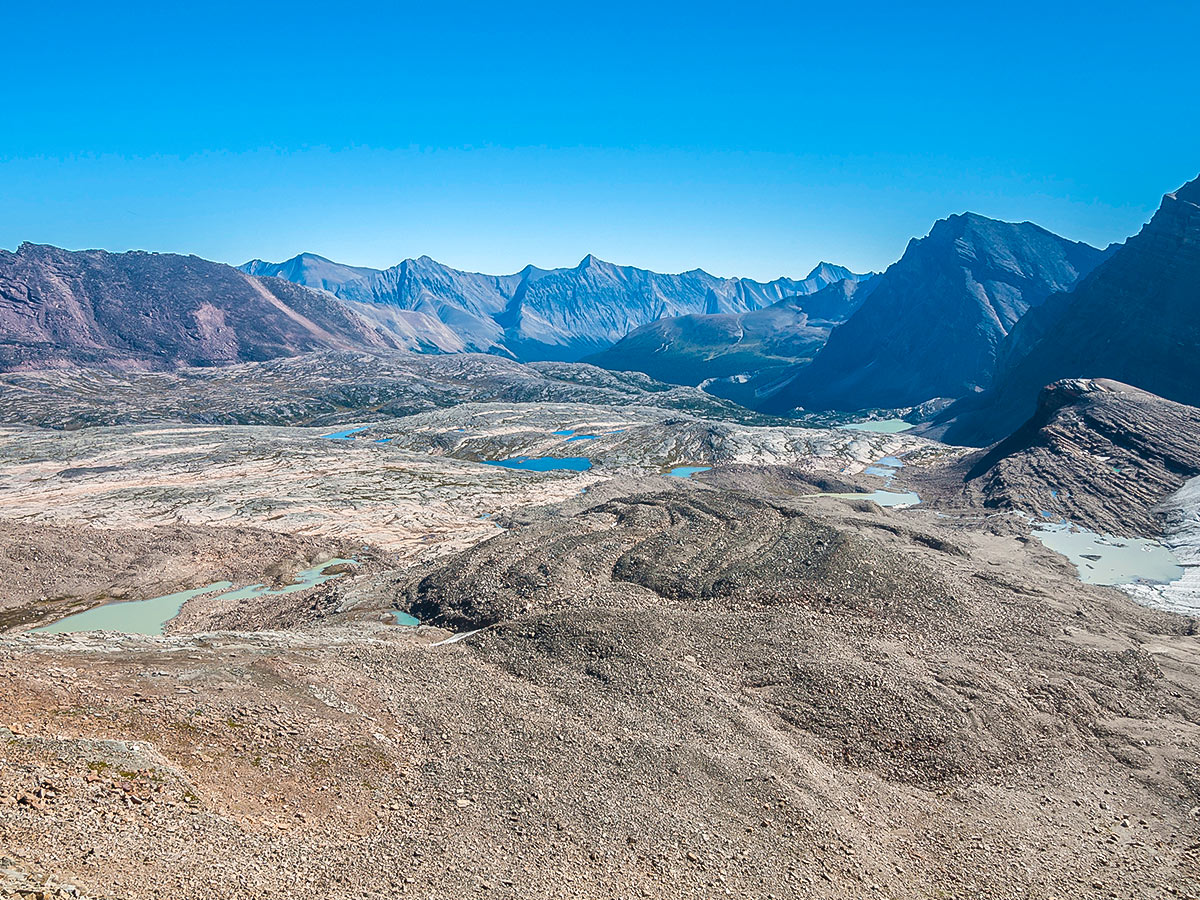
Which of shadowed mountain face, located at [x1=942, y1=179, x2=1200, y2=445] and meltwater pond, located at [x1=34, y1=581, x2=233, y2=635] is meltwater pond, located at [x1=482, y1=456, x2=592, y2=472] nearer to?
meltwater pond, located at [x1=34, y1=581, x2=233, y2=635]

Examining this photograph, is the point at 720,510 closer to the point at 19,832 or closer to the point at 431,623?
the point at 431,623

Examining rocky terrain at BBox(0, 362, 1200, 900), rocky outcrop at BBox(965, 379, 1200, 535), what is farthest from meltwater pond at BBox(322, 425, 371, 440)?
rocky outcrop at BBox(965, 379, 1200, 535)

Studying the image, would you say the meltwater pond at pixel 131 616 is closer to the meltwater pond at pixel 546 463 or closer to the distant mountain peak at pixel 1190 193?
the meltwater pond at pixel 546 463

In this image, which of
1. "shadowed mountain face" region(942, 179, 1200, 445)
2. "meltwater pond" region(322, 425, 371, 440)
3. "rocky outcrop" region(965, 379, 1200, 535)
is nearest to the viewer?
"rocky outcrop" region(965, 379, 1200, 535)

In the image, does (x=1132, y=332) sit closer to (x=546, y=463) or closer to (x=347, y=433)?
(x=546, y=463)

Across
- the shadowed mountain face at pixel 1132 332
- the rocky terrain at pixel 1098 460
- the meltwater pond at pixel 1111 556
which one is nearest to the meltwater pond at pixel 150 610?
the meltwater pond at pixel 1111 556
